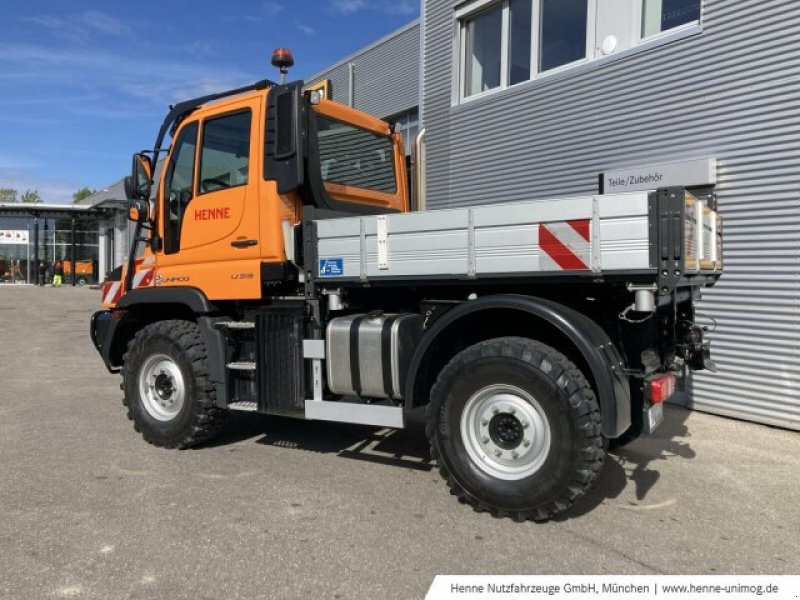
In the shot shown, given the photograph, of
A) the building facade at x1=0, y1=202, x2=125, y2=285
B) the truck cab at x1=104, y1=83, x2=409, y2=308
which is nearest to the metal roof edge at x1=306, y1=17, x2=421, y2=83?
the truck cab at x1=104, y1=83, x2=409, y2=308

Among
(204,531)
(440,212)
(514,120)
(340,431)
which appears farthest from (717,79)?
(204,531)

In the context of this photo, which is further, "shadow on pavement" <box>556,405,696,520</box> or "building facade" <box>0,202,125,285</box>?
"building facade" <box>0,202,125,285</box>

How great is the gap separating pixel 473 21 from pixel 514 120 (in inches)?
83.0

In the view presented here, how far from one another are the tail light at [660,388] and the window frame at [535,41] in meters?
4.81

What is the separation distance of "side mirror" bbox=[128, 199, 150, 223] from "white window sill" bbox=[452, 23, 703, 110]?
565cm

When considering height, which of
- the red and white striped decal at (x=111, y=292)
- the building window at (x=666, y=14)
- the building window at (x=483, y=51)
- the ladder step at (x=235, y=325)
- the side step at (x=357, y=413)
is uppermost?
the building window at (x=483, y=51)

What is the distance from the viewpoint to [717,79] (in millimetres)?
6996

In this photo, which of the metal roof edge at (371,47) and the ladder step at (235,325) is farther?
the metal roof edge at (371,47)

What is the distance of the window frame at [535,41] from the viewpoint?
24.8ft

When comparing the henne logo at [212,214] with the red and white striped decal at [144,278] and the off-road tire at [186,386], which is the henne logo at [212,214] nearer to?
the red and white striped decal at [144,278]

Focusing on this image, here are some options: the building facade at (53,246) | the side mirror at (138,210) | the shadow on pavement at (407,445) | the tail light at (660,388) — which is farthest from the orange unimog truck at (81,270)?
the tail light at (660,388)

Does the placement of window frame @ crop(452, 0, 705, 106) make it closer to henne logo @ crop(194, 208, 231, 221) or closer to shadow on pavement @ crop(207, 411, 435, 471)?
shadow on pavement @ crop(207, 411, 435, 471)

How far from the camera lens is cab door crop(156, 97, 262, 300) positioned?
5211mm

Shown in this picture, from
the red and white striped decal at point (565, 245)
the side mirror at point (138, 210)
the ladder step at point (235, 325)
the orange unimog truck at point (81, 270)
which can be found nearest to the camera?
the red and white striped decal at point (565, 245)
